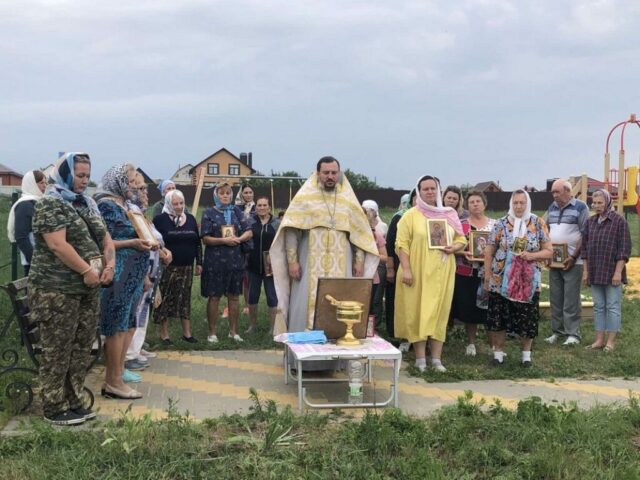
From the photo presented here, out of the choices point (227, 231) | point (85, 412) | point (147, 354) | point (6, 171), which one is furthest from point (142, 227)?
point (6, 171)

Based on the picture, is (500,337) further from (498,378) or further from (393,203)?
(393,203)

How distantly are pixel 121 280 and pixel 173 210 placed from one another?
218 centimetres

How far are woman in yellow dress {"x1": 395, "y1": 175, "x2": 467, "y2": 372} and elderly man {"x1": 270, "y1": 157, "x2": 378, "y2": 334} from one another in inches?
15.7

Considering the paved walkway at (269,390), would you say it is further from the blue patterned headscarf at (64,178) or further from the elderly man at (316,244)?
the blue patterned headscarf at (64,178)

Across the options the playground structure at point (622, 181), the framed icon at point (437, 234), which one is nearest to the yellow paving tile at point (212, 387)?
the framed icon at point (437, 234)

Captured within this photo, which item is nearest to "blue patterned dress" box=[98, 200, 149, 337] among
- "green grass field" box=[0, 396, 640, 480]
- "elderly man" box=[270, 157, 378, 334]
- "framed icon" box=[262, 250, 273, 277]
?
"green grass field" box=[0, 396, 640, 480]

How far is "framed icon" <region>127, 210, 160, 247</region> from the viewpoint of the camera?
554cm

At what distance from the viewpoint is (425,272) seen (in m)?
6.54

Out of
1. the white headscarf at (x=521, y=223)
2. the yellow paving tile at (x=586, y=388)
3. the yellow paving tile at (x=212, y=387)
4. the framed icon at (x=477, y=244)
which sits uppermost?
the white headscarf at (x=521, y=223)

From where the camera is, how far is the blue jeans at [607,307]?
25.0 feet

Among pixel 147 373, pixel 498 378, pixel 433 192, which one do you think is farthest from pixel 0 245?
pixel 498 378

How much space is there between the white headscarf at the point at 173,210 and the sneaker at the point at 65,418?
3190 mm

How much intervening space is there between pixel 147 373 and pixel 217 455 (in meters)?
2.48

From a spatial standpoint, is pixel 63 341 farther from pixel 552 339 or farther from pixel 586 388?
pixel 552 339
